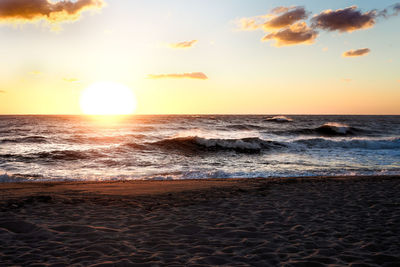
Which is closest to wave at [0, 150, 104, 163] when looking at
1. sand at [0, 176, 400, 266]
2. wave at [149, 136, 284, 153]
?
wave at [149, 136, 284, 153]

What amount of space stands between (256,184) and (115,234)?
666 cm

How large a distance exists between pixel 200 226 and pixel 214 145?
20813 mm

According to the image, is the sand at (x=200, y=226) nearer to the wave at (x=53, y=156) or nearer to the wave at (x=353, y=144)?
the wave at (x=53, y=156)

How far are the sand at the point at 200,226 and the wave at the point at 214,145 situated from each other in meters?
15.2

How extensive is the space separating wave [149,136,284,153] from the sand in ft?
49.9

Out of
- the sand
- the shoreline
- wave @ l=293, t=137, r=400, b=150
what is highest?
wave @ l=293, t=137, r=400, b=150

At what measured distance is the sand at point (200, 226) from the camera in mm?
4859

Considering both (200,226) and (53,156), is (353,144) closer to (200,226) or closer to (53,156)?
(200,226)

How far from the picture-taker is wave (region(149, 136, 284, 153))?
25.7 metres

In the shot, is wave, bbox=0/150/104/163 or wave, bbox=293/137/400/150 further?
wave, bbox=293/137/400/150

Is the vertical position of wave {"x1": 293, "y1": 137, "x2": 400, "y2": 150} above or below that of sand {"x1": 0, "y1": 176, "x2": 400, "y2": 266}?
above

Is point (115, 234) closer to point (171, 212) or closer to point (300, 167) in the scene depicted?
point (171, 212)

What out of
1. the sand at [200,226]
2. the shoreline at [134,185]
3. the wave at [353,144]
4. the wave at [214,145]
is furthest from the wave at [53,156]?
the wave at [353,144]

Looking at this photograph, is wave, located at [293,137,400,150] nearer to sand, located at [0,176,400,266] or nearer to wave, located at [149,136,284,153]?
wave, located at [149,136,284,153]
